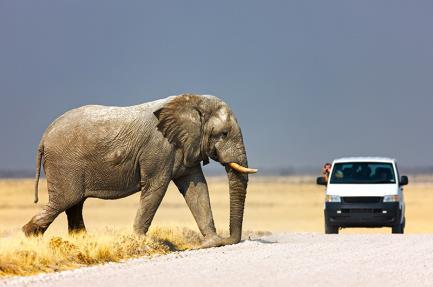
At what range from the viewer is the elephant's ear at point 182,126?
2161 cm

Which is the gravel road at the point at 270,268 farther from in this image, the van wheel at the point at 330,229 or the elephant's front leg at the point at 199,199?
the van wheel at the point at 330,229

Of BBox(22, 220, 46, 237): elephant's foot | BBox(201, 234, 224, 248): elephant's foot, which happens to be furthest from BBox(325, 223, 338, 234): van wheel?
BBox(22, 220, 46, 237): elephant's foot

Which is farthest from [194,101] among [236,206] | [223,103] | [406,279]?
[406,279]

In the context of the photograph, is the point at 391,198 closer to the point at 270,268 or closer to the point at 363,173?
the point at 363,173

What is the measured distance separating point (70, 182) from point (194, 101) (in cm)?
287

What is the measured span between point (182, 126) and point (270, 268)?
5419 mm

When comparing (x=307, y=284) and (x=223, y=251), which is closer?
(x=307, y=284)

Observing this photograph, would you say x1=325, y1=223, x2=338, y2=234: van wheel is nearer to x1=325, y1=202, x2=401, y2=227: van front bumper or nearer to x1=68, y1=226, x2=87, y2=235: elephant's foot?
x1=325, y1=202, x2=401, y2=227: van front bumper

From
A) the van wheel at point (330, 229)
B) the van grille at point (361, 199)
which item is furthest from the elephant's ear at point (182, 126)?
the van wheel at point (330, 229)

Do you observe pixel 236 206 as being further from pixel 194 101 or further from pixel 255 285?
pixel 255 285

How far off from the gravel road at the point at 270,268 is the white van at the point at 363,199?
515cm

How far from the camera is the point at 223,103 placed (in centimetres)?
2214

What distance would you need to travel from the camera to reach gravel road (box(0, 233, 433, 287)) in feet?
50.0

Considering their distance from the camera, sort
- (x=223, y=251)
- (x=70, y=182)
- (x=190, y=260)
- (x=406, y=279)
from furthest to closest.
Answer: (x=70, y=182)
(x=223, y=251)
(x=190, y=260)
(x=406, y=279)
